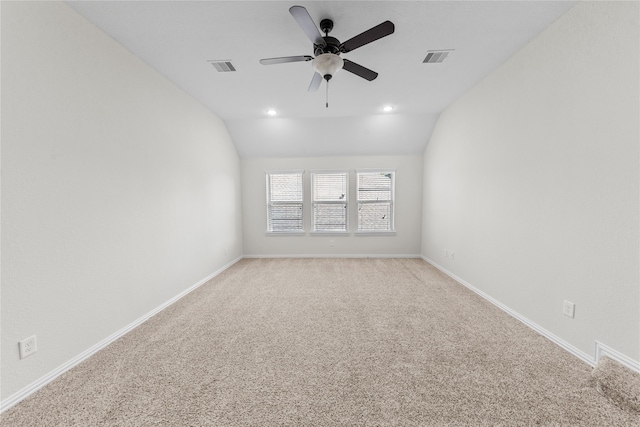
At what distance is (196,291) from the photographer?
3.27 metres

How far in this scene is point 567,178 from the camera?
1.88 metres

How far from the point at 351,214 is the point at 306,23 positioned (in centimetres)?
382

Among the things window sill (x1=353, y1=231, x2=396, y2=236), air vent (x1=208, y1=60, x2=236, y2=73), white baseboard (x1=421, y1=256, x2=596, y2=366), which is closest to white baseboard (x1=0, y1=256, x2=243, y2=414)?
air vent (x1=208, y1=60, x2=236, y2=73)

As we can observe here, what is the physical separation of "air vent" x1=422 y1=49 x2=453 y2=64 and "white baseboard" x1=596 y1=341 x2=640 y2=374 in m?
2.75

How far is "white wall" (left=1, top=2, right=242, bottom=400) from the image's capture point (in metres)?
1.47

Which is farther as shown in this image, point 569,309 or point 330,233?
point 330,233

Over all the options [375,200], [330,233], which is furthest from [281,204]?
[375,200]

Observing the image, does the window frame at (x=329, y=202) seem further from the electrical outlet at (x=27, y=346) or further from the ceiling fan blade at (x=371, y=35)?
the electrical outlet at (x=27, y=346)

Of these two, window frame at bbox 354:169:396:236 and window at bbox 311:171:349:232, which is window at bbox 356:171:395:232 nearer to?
window frame at bbox 354:169:396:236

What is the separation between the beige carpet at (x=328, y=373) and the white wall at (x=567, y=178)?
390 mm

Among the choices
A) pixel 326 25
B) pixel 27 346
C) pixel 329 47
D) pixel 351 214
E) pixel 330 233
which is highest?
pixel 326 25

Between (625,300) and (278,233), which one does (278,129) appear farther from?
(625,300)

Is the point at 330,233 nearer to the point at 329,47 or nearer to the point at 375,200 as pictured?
the point at 375,200

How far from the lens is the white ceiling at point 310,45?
1.82 meters
